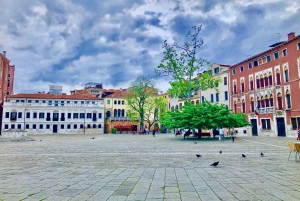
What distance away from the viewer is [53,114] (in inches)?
2190

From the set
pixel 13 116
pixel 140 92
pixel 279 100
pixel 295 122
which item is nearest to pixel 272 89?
pixel 279 100

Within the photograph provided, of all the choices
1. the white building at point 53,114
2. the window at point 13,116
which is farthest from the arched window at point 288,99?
the window at point 13,116

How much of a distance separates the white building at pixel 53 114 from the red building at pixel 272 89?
3485cm

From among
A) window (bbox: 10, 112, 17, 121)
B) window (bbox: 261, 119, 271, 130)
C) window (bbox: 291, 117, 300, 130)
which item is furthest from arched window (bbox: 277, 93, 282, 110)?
window (bbox: 10, 112, 17, 121)

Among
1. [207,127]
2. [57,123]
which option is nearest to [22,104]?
[57,123]

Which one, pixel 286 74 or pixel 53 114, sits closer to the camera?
pixel 286 74

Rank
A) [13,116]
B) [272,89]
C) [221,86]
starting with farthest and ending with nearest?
[13,116]
[221,86]
[272,89]

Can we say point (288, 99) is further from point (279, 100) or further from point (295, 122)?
point (295, 122)

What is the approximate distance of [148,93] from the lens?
5162cm

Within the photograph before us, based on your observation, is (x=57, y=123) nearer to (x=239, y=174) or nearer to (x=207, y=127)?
(x=207, y=127)

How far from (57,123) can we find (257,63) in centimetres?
4618

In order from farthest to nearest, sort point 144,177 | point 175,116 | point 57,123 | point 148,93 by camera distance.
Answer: point 57,123
point 148,93
point 175,116
point 144,177

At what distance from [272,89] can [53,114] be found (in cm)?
4802

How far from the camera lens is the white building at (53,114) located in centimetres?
5305
